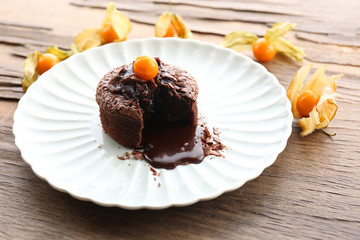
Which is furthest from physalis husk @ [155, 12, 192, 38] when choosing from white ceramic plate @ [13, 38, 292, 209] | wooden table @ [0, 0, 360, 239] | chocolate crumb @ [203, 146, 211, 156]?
chocolate crumb @ [203, 146, 211, 156]

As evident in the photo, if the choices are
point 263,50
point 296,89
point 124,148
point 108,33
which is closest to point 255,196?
point 124,148

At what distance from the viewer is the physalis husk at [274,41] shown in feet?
11.6

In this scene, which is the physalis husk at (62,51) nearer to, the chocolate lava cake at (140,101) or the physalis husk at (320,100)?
the chocolate lava cake at (140,101)

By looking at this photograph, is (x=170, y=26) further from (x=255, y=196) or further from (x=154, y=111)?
(x=255, y=196)

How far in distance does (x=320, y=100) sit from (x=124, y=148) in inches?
54.3

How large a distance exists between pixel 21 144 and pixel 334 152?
1.99 metres

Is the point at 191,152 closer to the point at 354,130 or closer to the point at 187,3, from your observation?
the point at 354,130

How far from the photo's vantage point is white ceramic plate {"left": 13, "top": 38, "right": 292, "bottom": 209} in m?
2.20

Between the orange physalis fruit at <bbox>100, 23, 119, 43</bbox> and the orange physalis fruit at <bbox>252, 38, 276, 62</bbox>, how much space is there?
4.12 ft

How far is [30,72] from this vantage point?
124 inches

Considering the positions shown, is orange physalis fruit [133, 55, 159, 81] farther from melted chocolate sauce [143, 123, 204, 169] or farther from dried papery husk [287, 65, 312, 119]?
dried papery husk [287, 65, 312, 119]

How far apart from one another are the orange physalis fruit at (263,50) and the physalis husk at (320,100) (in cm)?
54

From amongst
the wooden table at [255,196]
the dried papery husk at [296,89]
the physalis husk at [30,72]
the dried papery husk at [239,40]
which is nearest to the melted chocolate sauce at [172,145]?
the wooden table at [255,196]

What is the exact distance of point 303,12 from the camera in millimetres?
4254
